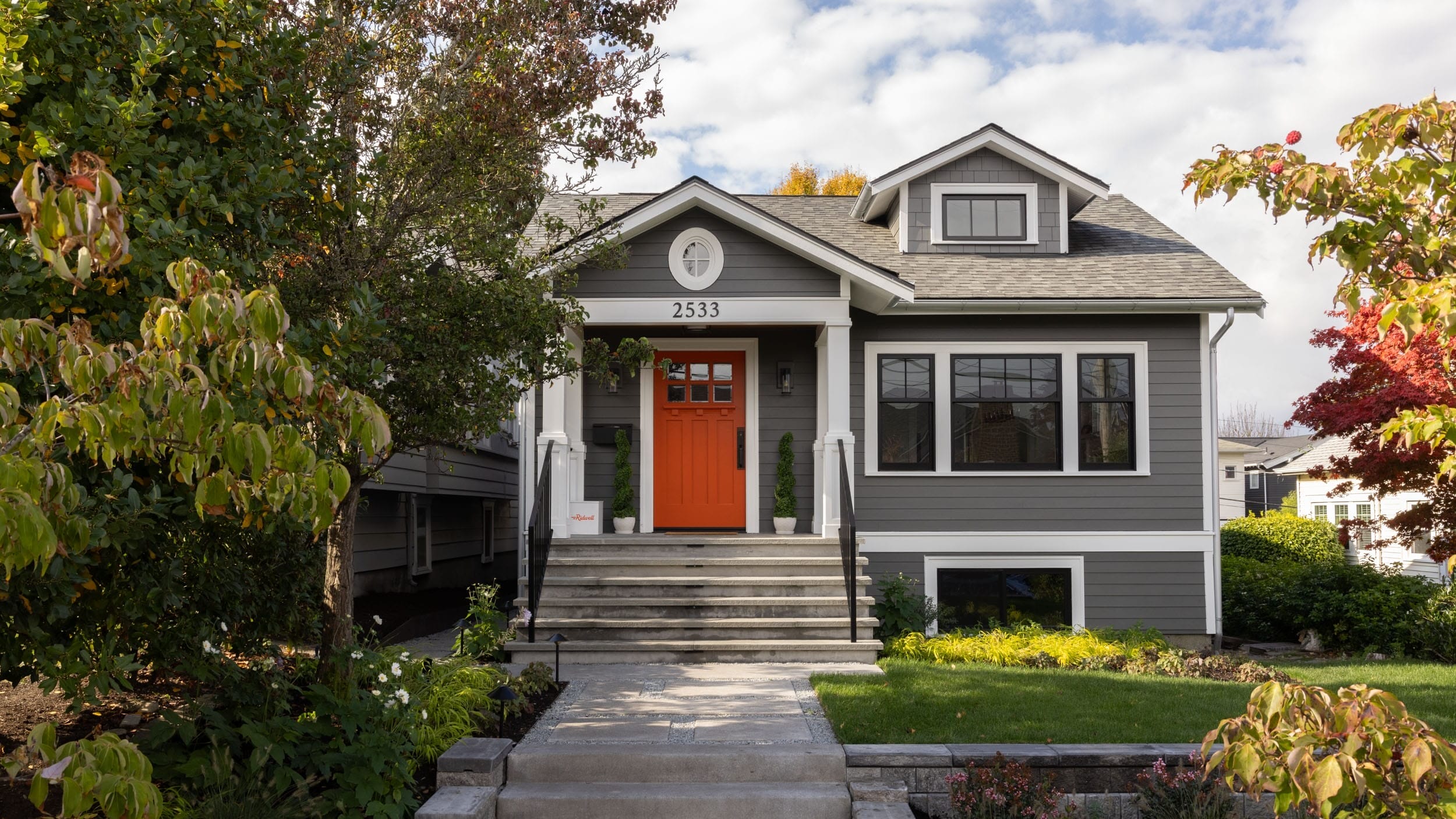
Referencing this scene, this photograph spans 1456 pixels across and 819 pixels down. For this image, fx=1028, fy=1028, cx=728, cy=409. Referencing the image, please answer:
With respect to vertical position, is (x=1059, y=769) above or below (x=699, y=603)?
below

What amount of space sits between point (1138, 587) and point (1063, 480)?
144 centimetres

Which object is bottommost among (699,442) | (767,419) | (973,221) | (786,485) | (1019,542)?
(1019,542)

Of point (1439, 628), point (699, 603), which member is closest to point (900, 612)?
point (699, 603)

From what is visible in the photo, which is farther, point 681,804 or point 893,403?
point 893,403

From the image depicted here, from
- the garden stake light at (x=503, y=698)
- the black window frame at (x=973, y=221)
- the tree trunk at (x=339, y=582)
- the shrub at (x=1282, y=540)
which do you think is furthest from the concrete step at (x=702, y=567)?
the shrub at (x=1282, y=540)

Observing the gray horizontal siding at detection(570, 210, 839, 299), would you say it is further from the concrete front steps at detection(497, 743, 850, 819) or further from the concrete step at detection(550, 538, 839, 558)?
the concrete front steps at detection(497, 743, 850, 819)

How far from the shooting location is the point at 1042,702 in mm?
7109

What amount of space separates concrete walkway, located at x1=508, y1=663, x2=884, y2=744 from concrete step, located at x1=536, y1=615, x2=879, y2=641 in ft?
1.08

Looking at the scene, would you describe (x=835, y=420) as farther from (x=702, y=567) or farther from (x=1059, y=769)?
(x=1059, y=769)

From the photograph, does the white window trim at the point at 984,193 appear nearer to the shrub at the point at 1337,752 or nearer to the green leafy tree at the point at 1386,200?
the green leafy tree at the point at 1386,200

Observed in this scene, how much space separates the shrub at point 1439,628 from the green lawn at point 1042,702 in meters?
2.02

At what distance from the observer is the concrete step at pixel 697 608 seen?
9.40m

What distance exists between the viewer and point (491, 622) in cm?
903

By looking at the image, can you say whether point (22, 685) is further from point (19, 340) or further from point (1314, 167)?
point (1314, 167)
